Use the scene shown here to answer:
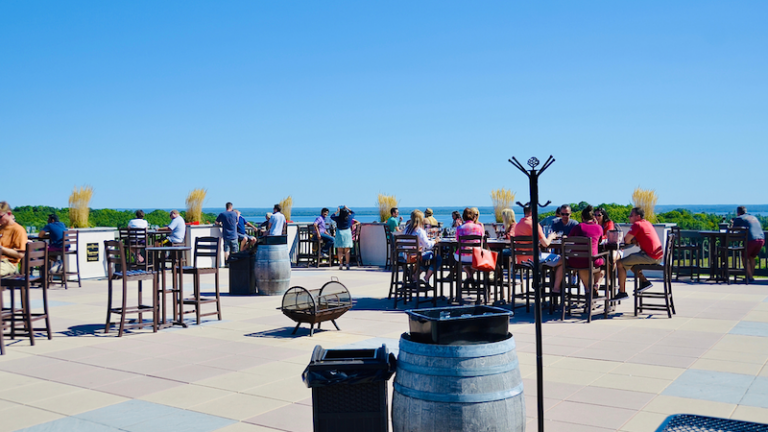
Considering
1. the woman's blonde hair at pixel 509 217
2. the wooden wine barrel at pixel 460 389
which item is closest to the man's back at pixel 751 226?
the woman's blonde hair at pixel 509 217

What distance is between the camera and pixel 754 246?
41.4 feet

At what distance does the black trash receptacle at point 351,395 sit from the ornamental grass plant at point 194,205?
1424cm

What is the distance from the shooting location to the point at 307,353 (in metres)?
6.43

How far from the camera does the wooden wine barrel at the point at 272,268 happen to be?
10.6 m

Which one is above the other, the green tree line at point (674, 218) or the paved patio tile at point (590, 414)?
the green tree line at point (674, 218)

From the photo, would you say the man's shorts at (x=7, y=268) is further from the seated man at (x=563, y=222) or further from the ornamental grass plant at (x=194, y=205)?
the ornamental grass plant at (x=194, y=205)

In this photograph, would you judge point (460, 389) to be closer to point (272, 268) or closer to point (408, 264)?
point (408, 264)

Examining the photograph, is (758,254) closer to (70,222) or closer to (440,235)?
(440,235)

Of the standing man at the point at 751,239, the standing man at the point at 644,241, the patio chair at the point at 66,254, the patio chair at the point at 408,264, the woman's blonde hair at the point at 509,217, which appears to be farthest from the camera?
the standing man at the point at 751,239

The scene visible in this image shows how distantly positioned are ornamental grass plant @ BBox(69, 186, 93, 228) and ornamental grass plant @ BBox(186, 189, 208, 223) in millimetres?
2676

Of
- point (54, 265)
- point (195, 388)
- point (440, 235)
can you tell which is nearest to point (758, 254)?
point (440, 235)

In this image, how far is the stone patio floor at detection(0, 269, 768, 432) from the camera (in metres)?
4.39

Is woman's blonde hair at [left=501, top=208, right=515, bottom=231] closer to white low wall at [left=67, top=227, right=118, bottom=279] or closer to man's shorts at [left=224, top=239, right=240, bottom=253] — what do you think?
man's shorts at [left=224, top=239, right=240, bottom=253]

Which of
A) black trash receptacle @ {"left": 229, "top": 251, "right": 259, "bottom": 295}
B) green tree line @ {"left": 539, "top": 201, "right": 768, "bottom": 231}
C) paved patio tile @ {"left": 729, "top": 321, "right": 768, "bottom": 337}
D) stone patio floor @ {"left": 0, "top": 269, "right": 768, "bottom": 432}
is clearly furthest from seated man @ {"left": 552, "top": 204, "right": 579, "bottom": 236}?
green tree line @ {"left": 539, "top": 201, "right": 768, "bottom": 231}
